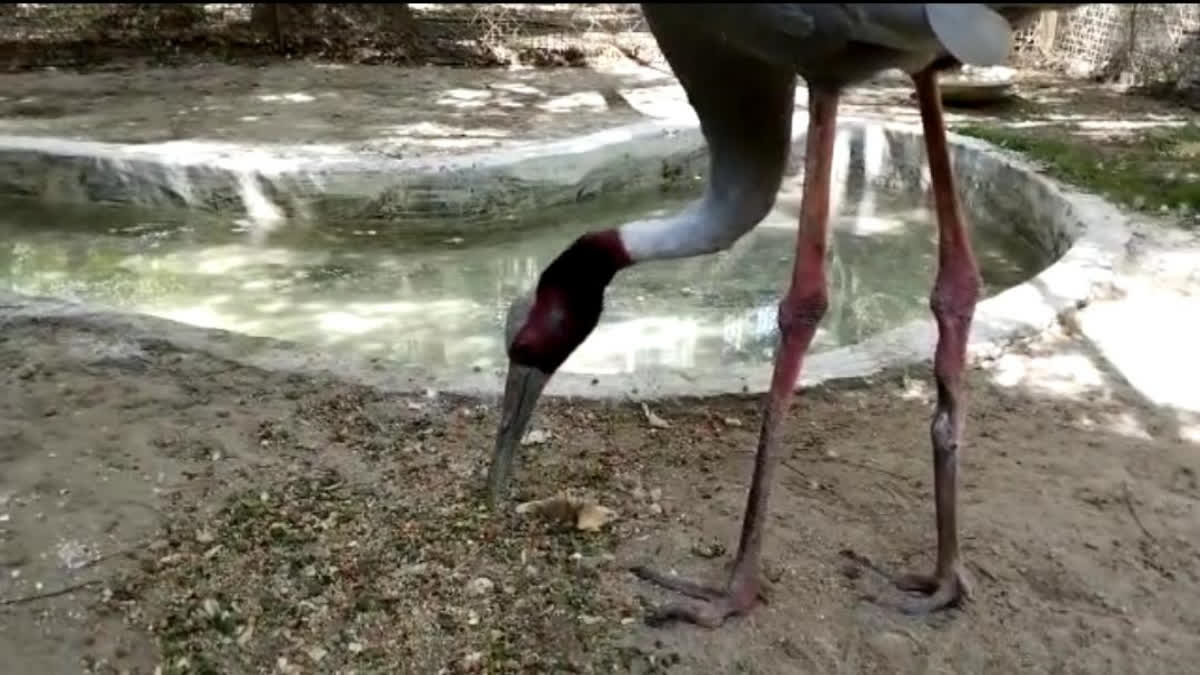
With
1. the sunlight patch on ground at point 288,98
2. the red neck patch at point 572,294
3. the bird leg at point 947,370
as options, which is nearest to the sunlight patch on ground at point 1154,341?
the bird leg at point 947,370

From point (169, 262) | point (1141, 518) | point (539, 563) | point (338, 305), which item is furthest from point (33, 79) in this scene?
point (1141, 518)

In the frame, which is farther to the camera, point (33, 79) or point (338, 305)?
point (33, 79)

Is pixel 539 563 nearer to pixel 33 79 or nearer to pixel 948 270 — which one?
pixel 948 270

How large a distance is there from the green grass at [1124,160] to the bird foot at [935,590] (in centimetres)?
314

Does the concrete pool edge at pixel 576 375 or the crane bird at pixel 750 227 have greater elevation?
the crane bird at pixel 750 227

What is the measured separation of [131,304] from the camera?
16.2 feet

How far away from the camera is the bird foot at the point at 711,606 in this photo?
101 inches

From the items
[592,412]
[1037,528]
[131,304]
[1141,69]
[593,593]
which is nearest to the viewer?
[593,593]

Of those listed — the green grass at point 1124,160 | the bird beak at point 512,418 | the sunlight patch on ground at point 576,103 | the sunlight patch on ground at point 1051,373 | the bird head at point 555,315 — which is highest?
the bird head at point 555,315

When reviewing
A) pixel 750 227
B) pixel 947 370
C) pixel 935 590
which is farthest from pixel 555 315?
pixel 935 590

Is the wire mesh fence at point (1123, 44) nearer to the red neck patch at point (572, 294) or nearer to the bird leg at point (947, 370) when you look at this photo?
the bird leg at point (947, 370)

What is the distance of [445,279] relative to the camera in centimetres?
527

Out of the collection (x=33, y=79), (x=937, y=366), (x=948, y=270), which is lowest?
(x=33, y=79)

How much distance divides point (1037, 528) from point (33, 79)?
760cm
